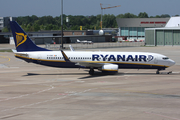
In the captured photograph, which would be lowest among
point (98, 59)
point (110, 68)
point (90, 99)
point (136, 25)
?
point (90, 99)

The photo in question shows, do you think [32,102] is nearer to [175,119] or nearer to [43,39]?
[175,119]

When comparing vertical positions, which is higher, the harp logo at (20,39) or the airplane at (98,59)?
the harp logo at (20,39)

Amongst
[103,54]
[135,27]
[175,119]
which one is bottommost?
[175,119]

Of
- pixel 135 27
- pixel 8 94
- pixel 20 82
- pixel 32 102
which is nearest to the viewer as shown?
pixel 32 102

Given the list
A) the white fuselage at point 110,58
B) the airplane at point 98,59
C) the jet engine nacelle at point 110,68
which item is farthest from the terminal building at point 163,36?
the jet engine nacelle at point 110,68

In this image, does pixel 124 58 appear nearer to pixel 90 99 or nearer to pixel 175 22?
pixel 90 99

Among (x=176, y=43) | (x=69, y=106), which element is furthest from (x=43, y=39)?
(x=69, y=106)

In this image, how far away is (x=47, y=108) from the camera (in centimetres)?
2180

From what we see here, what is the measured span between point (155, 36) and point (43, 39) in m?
63.3

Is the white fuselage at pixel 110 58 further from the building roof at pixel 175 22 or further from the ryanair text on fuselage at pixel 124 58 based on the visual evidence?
the building roof at pixel 175 22

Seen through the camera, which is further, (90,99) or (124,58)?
(124,58)

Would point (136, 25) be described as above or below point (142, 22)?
below

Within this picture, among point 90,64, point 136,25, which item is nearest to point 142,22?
point 136,25

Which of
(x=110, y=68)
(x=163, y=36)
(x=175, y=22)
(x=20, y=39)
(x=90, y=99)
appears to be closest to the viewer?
(x=90, y=99)
